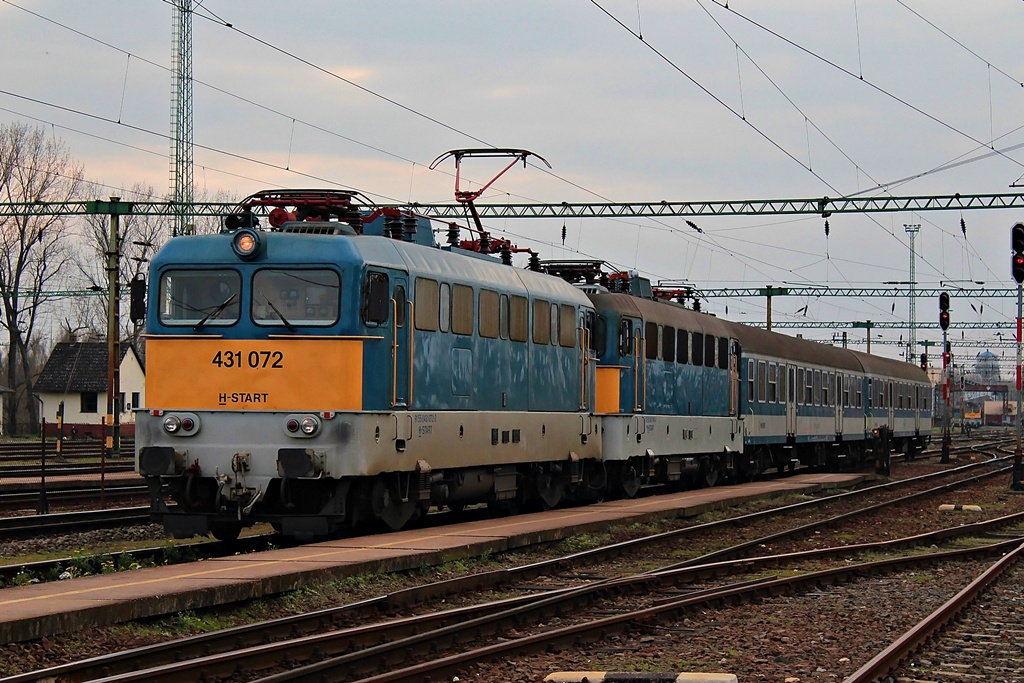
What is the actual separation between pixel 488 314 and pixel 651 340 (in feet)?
25.5

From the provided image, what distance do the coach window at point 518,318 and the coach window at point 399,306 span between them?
355cm

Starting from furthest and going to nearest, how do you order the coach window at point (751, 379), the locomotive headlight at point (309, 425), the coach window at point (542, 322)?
the coach window at point (751, 379), the coach window at point (542, 322), the locomotive headlight at point (309, 425)

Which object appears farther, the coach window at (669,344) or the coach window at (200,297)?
the coach window at (669,344)

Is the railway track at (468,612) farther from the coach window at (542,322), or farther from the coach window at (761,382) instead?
the coach window at (761,382)

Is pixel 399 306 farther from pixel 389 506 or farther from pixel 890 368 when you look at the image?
pixel 890 368

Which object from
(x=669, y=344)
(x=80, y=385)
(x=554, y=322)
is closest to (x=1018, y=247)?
(x=669, y=344)

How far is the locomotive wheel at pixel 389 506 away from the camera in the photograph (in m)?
16.6

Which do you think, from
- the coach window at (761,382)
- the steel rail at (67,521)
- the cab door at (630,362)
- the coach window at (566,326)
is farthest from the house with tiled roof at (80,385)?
the coach window at (566,326)

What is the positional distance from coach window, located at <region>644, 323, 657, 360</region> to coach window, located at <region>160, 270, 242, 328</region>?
11489 mm

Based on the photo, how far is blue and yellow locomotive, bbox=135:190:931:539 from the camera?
15766 millimetres

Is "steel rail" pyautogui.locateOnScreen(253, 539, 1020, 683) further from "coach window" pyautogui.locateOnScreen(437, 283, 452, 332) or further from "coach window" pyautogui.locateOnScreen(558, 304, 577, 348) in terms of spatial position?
"coach window" pyautogui.locateOnScreen(558, 304, 577, 348)

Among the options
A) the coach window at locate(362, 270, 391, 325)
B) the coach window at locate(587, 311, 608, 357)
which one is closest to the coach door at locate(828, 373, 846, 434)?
the coach window at locate(587, 311, 608, 357)

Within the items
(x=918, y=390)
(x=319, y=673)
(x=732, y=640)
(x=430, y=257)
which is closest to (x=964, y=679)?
(x=732, y=640)

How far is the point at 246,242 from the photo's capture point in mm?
16219
